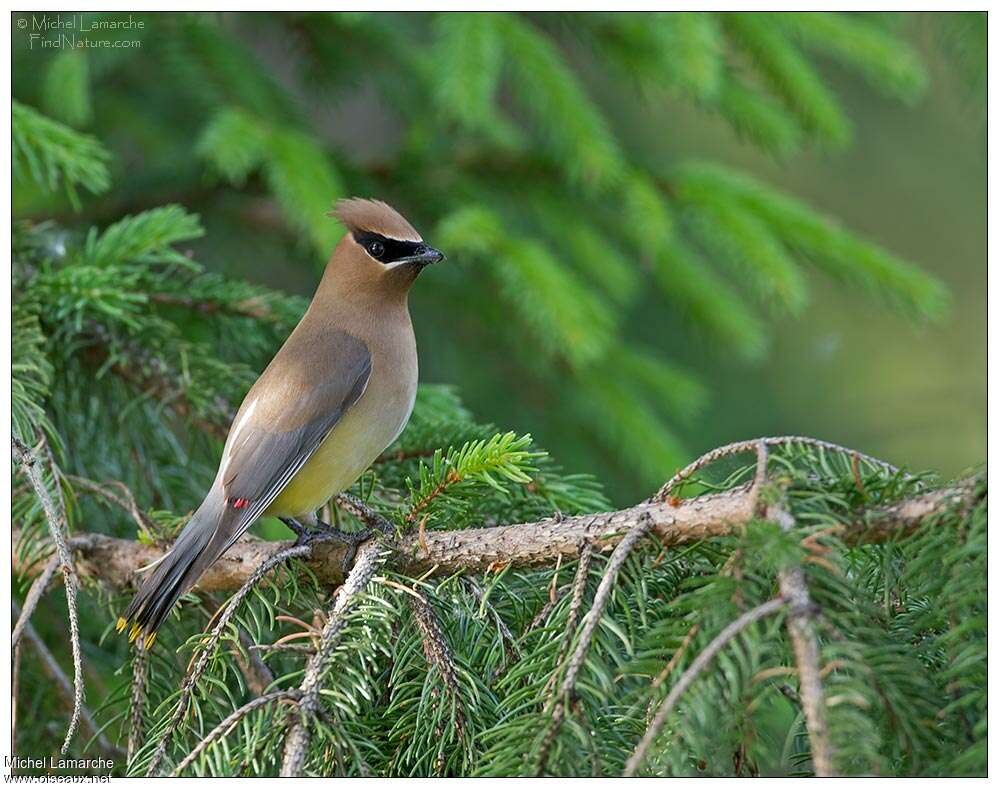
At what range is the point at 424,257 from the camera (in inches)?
131

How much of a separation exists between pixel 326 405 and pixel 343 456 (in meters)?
0.18

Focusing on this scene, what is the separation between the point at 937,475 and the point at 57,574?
6.66 feet

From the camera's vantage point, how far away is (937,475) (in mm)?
1817

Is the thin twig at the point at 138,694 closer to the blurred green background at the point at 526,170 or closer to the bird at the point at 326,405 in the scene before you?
the bird at the point at 326,405

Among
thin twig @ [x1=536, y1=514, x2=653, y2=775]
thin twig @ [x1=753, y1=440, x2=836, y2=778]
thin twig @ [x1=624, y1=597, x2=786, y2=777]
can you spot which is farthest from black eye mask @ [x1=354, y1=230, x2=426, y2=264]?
thin twig @ [x1=624, y1=597, x2=786, y2=777]

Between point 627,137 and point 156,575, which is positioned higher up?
point 627,137

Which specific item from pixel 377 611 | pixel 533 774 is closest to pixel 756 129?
pixel 377 611

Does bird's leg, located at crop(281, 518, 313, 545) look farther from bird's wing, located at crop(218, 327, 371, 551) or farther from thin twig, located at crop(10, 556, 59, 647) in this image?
thin twig, located at crop(10, 556, 59, 647)

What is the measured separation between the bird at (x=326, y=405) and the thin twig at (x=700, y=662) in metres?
1.05

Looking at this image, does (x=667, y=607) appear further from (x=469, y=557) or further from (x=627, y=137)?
(x=627, y=137)

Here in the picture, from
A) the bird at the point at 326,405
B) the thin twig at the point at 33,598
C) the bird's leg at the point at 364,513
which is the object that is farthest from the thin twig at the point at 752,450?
the thin twig at the point at 33,598

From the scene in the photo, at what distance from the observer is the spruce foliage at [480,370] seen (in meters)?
1.70

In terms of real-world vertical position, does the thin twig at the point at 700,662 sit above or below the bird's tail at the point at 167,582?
above

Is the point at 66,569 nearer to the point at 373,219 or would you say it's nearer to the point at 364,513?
the point at 364,513
